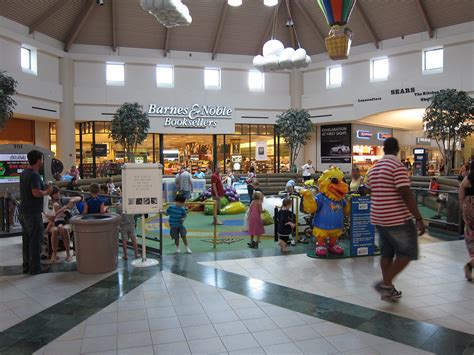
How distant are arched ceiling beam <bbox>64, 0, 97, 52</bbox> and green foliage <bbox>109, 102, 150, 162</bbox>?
199 inches

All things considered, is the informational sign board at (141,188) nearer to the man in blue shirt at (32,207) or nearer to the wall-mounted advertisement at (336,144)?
the man in blue shirt at (32,207)

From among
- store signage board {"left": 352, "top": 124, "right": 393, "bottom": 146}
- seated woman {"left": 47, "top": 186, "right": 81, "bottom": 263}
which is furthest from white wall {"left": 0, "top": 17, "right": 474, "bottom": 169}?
seated woman {"left": 47, "top": 186, "right": 81, "bottom": 263}

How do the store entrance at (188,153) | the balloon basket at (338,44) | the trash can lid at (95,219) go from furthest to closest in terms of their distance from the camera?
the store entrance at (188,153) < the balloon basket at (338,44) < the trash can lid at (95,219)

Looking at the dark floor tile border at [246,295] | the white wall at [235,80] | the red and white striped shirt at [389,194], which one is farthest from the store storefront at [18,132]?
the red and white striped shirt at [389,194]

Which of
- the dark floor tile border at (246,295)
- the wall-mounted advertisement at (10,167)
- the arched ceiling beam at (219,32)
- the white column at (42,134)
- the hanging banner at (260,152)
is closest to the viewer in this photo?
the dark floor tile border at (246,295)

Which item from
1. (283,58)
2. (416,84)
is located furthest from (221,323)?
(416,84)

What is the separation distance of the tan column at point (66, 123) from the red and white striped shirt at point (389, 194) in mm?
21268

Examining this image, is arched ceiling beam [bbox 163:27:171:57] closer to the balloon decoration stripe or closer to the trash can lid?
the balloon decoration stripe

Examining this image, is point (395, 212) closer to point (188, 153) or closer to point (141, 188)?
point (141, 188)

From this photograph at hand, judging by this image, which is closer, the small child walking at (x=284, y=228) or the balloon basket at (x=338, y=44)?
the small child walking at (x=284, y=228)

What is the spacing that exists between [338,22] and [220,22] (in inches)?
660

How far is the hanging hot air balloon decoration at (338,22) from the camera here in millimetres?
7975

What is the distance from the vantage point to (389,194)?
4.78 metres

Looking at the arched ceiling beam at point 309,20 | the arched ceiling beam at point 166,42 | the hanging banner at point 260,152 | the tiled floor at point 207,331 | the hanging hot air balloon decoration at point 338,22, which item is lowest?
the tiled floor at point 207,331
